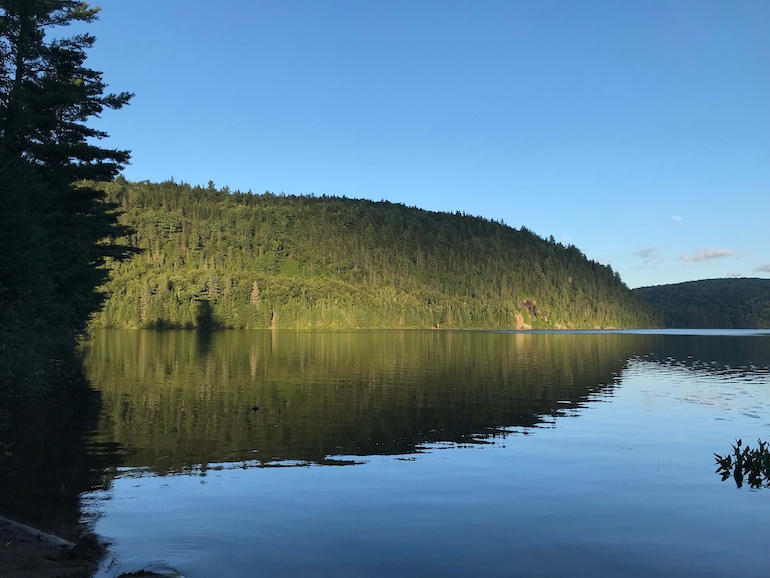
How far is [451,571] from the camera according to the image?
1454cm

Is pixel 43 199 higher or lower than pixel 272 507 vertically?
higher

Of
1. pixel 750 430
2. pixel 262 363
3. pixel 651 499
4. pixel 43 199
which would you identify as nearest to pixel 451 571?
pixel 651 499

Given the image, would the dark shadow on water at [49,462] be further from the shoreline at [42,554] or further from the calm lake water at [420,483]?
the shoreline at [42,554]

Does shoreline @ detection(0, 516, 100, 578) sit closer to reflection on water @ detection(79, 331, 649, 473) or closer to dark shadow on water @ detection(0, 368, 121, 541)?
dark shadow on water @ detection(0, 368, 121, 541)

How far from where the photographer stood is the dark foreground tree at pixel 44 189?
109ft

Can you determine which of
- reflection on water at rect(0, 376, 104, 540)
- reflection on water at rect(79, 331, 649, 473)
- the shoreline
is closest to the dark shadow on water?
reflection on water at rect(0, 376, 104, 540)

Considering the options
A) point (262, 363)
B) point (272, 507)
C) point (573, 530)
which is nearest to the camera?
point (573, 530)

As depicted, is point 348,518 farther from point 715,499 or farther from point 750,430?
point 750,430

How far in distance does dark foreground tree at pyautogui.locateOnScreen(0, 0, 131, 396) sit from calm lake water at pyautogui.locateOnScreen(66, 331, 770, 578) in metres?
6.54

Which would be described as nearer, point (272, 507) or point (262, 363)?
point (272, 507)

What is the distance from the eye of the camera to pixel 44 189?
123 ft

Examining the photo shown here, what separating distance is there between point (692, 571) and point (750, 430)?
80.5ft

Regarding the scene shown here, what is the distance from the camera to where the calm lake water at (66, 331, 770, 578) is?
50.9 ft

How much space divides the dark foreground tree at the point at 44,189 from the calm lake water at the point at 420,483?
6539 mm
